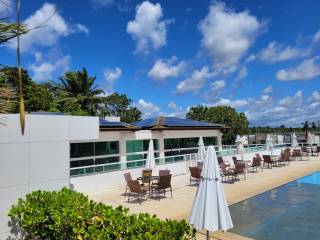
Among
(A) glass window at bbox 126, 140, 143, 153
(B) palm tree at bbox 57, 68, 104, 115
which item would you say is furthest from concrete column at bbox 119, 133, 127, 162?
(B) palm tree at bbox 57, 68, 104, 115

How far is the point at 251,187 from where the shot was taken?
539 inches

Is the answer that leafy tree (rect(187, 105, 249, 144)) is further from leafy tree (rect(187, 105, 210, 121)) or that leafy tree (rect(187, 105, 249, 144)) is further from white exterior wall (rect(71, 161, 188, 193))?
white exterior wall (rect(71, 161, 188, 193))

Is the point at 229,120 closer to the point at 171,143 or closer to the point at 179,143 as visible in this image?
the point at 179,143

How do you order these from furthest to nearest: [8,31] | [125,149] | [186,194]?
[125,149] < [186,194] < [8,31]

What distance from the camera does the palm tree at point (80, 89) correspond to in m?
38.0

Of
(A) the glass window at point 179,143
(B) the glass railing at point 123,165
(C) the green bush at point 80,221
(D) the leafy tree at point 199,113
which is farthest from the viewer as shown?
(D) the leafy tree at point 199,113

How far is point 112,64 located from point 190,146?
14.3m

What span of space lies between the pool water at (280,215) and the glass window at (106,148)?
9184mm

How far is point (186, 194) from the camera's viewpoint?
12688 mm

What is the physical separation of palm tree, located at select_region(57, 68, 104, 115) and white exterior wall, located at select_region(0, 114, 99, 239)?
30381 millimetres

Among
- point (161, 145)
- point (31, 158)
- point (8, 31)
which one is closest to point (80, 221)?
point (31, 158)

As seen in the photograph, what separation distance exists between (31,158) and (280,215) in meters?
8.07

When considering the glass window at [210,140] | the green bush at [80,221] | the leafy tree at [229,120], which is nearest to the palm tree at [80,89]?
the glass window at [210,140]

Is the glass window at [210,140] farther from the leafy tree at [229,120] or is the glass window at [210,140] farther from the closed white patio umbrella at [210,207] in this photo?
the leafy tree at [229,120]
